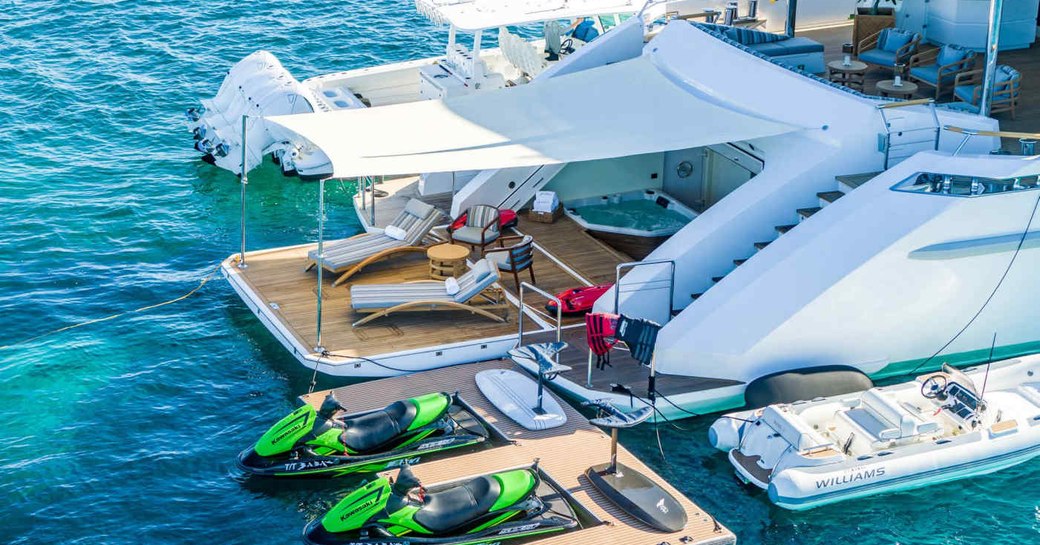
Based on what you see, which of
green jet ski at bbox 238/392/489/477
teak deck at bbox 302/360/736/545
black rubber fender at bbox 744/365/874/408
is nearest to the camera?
teak deck at bbox 302/360/736/545

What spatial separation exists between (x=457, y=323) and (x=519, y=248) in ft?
4.40

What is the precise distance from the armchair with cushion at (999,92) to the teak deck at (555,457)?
6982 mm

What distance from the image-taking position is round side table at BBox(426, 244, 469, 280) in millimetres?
16891

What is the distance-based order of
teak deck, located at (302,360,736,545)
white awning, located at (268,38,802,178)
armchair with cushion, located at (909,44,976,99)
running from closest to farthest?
teak deck, located at (302,360,736,545) < white awning, located at (268,38,802,178) < armchair with cushion, located at (909,44,976,99)

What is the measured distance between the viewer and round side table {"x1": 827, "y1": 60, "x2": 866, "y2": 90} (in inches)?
709

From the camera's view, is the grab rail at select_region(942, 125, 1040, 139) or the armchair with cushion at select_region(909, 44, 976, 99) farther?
the armchair with cushion at select_region(909, 44, 976, 99)

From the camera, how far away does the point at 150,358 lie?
16516 millimetres

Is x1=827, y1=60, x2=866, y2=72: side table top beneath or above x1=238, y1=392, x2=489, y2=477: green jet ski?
above

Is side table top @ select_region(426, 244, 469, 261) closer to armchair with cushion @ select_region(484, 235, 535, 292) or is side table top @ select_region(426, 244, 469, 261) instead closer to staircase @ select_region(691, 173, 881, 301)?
armchair with cushion @ select_region(484, 235, 535, 292)

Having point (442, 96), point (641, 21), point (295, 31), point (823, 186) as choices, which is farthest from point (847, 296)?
point (295, 31)

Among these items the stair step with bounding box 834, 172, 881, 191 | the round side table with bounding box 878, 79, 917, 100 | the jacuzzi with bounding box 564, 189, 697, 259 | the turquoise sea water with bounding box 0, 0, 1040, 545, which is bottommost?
the turquoise sea water with bounding box 0, 0, 1040, 545

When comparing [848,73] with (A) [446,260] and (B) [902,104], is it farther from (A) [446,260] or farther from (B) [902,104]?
(A) [446,260]

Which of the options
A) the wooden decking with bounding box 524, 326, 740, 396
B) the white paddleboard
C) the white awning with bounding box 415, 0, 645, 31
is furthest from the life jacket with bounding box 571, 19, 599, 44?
the white paddleboard

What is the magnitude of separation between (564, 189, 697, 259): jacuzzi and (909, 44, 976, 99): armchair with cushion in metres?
3.75
